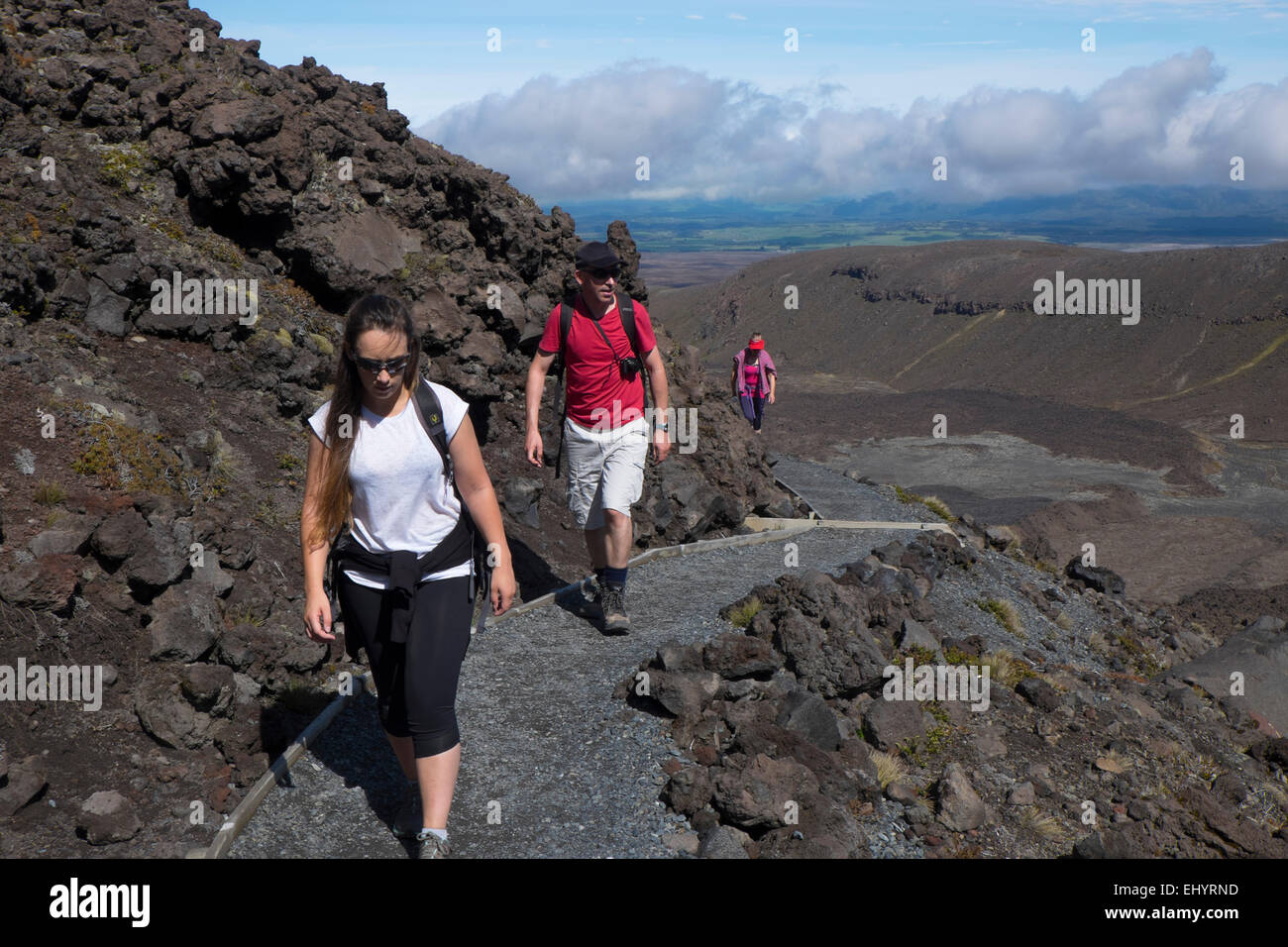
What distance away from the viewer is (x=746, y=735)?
593 centimetres

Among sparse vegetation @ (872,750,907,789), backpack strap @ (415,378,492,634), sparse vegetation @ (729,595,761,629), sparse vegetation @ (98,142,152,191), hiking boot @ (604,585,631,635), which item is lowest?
sparse vegetation @ (872,750,907,789)

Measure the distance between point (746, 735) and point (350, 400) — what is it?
10.8 ft

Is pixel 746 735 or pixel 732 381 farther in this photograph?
pixel 732 381

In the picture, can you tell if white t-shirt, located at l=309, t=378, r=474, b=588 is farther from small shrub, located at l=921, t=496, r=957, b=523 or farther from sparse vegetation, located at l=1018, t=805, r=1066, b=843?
small shrub, located at l=921, t=496, r=957, b=523

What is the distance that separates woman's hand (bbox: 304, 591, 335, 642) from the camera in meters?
3.94

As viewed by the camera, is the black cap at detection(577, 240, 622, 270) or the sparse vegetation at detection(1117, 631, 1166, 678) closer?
the black cap at detection(577, 240, 622, 270)

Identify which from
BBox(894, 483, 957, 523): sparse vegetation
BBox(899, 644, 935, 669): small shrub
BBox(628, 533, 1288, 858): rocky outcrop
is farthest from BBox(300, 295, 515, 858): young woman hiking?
BBox(894, 483, 957, 523): sparse vegetation

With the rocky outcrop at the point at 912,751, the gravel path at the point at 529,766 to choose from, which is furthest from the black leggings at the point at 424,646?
the rocky outcrop at the point at 912,751

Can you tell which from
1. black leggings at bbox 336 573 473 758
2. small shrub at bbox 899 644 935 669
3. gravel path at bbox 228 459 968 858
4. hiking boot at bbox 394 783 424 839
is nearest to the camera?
black leggings at bbox 336 573 473 758

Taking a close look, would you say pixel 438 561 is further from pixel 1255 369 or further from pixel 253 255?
pixel 1255 369

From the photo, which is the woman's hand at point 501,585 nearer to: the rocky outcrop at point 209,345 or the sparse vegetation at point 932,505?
the rocky outcrop at point 209,345

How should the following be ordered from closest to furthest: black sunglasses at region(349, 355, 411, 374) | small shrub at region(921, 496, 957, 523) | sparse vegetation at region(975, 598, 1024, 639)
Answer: black sunglasses at region(349, 355, 411, 374) → sparse vegetation at region(975, 598, 1024, 639) → small shrub at region(921, 496, 957, 523)
